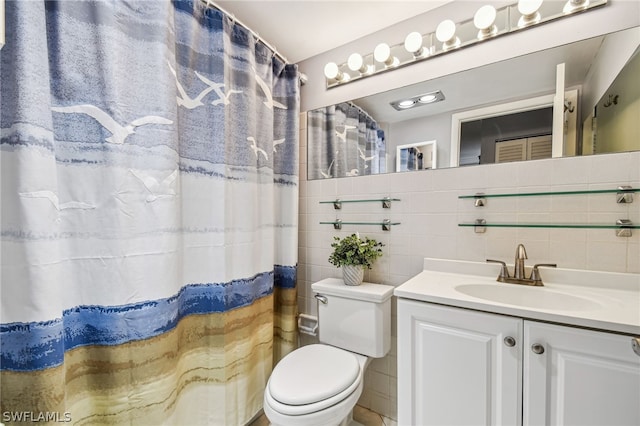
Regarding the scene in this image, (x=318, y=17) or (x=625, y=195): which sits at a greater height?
(x=318, y=17)

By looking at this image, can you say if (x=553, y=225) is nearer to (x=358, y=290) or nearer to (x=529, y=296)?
(x=529, y=296)

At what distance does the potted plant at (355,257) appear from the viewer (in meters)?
1.43

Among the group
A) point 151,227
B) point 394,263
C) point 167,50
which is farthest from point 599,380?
point 167,50

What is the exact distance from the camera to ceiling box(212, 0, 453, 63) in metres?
1.37

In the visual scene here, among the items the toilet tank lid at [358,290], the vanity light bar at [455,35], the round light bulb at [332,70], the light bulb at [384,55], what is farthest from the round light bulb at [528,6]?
the toilet tank lid at [358,290]

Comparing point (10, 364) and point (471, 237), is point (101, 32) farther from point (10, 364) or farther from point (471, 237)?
point (471, 237)

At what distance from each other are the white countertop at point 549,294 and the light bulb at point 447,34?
3.56ft

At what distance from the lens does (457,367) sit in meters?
0.92

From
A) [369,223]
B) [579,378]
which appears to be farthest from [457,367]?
[369,223]

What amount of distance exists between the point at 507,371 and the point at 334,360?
2.29 feet

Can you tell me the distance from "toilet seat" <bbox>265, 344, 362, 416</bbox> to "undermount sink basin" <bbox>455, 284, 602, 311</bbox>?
1.97ft

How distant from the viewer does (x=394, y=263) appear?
1.48 metres

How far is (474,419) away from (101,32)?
1819 mm

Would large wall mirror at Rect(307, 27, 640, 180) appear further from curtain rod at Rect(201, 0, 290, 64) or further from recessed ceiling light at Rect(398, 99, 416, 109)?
curtain rod at Rect(201, 0, 290, 64)
